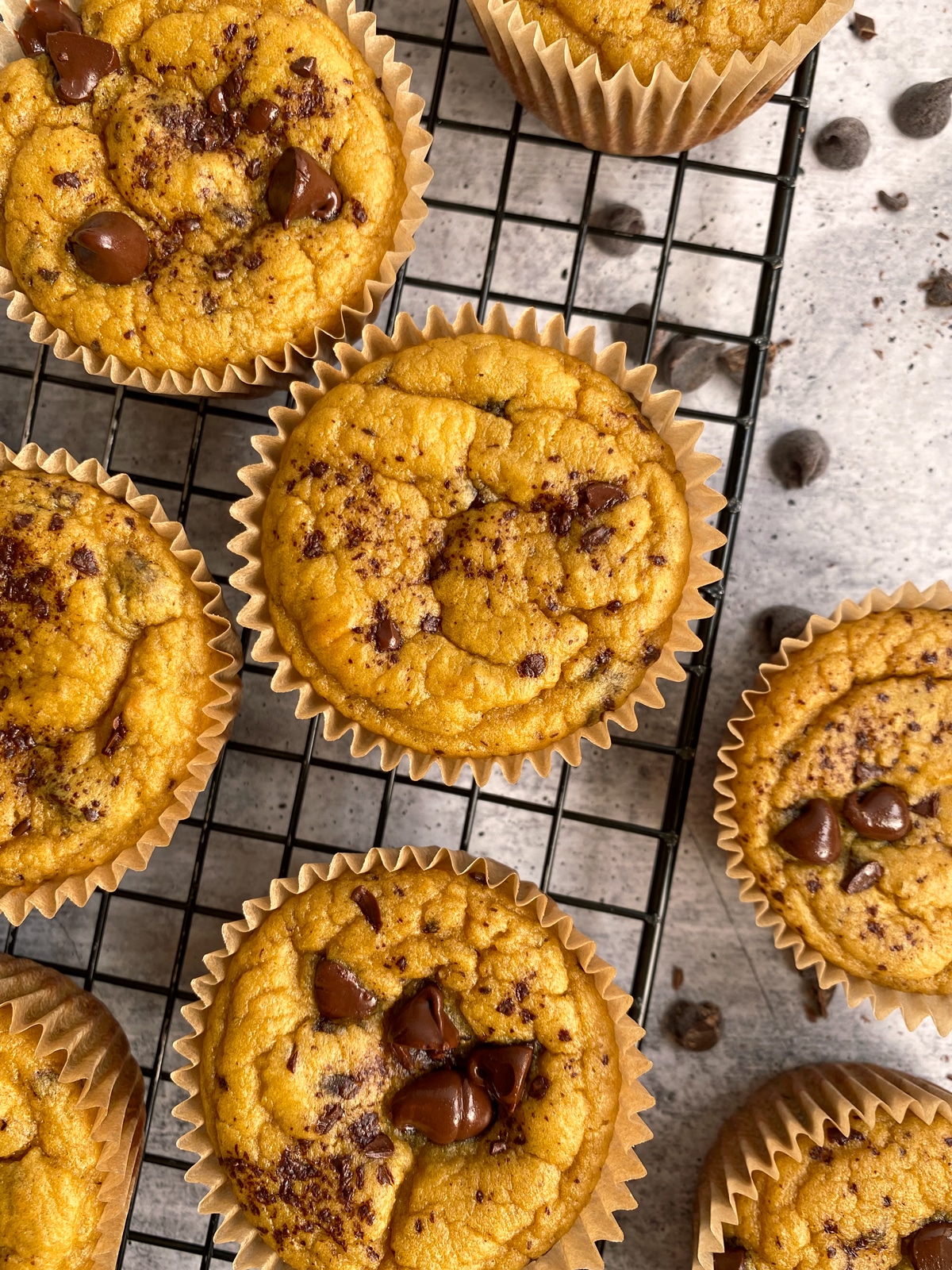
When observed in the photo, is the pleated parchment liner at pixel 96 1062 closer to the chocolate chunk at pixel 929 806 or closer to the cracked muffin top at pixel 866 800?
the cracked muffin top at pixel 866 800

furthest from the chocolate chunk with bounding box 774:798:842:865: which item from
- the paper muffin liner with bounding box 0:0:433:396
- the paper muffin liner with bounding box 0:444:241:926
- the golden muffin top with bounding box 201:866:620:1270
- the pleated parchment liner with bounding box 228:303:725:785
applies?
the paper muffin liner with bounding box 0:0:433:396

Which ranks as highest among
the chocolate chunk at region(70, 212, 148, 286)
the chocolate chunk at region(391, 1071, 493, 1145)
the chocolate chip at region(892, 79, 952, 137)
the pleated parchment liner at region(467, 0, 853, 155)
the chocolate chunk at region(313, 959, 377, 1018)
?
the chocolate chip at region(892, 79, 952, 137)

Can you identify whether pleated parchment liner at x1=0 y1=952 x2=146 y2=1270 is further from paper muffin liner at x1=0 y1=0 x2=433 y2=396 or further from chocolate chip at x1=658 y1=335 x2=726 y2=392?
chocolate chip at x1=658 y1=335 x2=726 y2=392

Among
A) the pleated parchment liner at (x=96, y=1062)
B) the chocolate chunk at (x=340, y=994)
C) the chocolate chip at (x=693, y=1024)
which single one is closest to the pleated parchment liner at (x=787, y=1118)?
the chocolate chip at (x=693, y=1024)

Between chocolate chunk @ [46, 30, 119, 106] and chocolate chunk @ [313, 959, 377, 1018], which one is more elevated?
chocolate chunk @ [46, 30, 119, 106]

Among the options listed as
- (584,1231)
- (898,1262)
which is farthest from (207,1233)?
(898,1262)

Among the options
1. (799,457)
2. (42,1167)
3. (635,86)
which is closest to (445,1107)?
(42,1167)

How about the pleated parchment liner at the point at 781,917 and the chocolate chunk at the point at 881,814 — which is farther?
the pleated parchment liner at the point at 781,917
